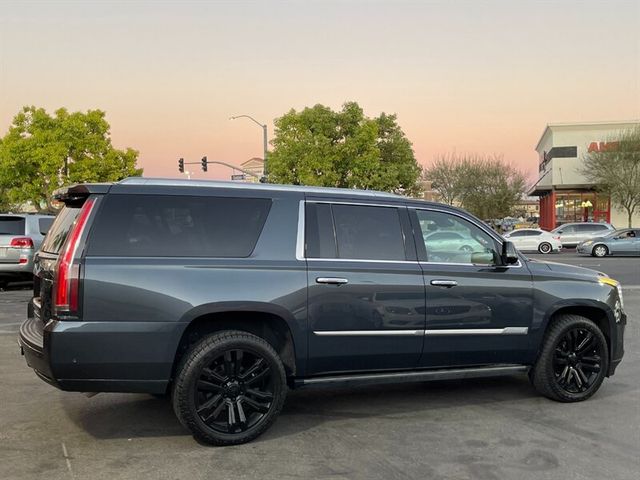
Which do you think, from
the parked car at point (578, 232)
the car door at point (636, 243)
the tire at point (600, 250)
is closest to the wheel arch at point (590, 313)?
the tire at point (600, 250)

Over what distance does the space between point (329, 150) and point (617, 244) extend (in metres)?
19.7

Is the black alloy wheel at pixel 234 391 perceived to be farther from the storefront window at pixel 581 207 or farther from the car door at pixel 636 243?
the storefront window at pixel 581 207

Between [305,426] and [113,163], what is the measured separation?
42.4m

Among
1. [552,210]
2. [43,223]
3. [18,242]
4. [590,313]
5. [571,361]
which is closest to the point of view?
[571,361]

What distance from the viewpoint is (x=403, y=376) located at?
471cm

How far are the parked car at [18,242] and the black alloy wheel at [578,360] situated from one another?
34.6ft

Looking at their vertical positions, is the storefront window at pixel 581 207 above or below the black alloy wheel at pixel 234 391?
above

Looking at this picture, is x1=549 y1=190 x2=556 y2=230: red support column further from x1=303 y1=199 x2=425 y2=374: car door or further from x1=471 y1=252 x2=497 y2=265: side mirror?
x1=303 y1=199 x2=425 y2=374: car door

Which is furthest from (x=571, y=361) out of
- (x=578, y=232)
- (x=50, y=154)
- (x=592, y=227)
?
(x=50, y=154)

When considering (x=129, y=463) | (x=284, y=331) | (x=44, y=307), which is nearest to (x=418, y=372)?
(x=284, y=331)

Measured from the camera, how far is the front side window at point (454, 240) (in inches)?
195

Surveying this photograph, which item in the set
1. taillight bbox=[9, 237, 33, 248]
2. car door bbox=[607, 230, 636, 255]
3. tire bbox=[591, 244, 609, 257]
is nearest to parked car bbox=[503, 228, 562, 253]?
tire bbox=[591, 244, 609, 257]

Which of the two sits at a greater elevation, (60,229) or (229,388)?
(60,229)

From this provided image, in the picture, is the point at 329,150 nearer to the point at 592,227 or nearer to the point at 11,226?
the point at 592,227
